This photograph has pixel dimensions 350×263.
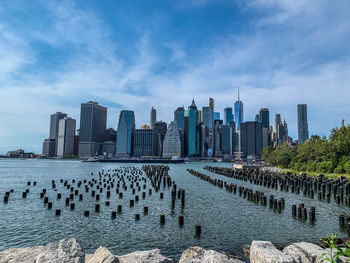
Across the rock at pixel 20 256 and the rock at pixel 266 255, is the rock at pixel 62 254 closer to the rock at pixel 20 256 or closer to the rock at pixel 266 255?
the rock at pixel 20 256

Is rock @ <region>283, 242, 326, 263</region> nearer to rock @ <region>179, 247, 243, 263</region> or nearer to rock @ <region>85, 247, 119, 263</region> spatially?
rock @ <region>179, 247, 243, 263</region>

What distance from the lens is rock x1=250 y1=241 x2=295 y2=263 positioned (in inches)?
372

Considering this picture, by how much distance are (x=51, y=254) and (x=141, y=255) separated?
11.6 ft

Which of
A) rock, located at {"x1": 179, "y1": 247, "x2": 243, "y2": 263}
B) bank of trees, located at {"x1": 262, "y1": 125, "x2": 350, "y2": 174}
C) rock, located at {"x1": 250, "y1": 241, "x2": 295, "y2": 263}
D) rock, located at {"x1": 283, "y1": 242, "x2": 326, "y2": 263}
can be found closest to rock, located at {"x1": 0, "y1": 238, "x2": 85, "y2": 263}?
rock, located at {"x1": 179, "y1": 247, "x2": 243, "y2": 263}

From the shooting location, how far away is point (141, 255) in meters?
10.3

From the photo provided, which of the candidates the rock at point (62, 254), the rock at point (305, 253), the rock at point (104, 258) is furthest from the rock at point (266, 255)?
the rock at point (62, 254)

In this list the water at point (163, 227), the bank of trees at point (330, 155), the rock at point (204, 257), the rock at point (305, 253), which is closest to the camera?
the rock at point (204, 257)

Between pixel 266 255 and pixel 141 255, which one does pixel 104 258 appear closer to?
pixel 141 255

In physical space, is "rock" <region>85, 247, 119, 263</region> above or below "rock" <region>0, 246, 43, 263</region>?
above

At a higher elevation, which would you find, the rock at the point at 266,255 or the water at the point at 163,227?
the rock at the point at 266,255

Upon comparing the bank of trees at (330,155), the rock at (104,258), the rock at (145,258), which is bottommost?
the rock at (145,258)

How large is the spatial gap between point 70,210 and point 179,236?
49.4ft

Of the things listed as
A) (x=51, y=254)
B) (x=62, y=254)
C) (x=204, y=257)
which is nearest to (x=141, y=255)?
(x=204, y=257)

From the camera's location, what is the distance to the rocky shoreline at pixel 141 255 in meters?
9.40
